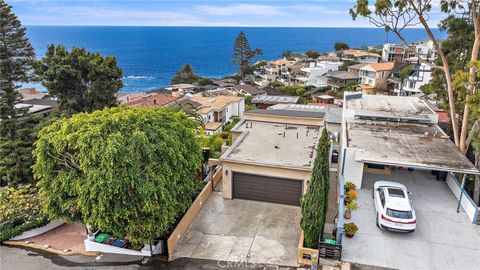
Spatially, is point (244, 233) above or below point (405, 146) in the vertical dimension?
below

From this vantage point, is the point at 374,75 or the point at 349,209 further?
the point at 374,75

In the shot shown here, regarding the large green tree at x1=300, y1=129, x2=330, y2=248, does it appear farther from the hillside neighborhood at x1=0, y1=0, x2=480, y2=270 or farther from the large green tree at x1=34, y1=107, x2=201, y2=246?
the large green tree at x1=34, y1=107, x2=201, y2=246

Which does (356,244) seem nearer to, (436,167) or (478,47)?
(436,167)

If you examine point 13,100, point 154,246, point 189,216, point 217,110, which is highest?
point 13,100

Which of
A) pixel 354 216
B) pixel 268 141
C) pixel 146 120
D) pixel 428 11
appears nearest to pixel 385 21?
pixel 428 11

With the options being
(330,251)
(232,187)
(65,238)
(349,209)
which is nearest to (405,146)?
(349,209)

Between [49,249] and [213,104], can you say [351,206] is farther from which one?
[213,104]

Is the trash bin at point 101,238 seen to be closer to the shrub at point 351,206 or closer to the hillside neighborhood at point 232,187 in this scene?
the hillside neighborhood at point 232,187
